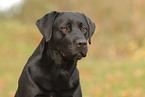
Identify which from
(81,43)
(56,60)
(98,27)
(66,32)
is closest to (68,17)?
(66,32)

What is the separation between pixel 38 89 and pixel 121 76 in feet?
19.8

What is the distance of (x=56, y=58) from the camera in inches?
158

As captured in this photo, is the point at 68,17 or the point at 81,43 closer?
the point at 81,43

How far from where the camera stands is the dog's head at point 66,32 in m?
3.77

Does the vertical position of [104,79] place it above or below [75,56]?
below

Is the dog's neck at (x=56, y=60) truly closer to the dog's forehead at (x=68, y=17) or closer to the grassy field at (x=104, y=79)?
the dog's forehead at (x=68, y=17)

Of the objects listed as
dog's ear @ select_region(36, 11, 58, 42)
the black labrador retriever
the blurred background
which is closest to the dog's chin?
the black labrador retriever

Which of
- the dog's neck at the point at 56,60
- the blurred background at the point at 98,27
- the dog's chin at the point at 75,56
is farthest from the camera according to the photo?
the blurred background at the point at 98,27

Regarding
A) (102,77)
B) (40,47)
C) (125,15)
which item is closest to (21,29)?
(125,15)

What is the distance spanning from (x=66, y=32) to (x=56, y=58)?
43 centimetres

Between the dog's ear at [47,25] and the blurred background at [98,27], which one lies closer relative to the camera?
the dog's ear at [47,25]

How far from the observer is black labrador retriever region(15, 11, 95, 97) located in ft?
12.6

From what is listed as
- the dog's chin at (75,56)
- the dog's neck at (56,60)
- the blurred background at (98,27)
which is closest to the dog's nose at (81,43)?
the dog's chin at (75,56)

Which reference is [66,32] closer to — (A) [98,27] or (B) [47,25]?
(B) [47,25]
